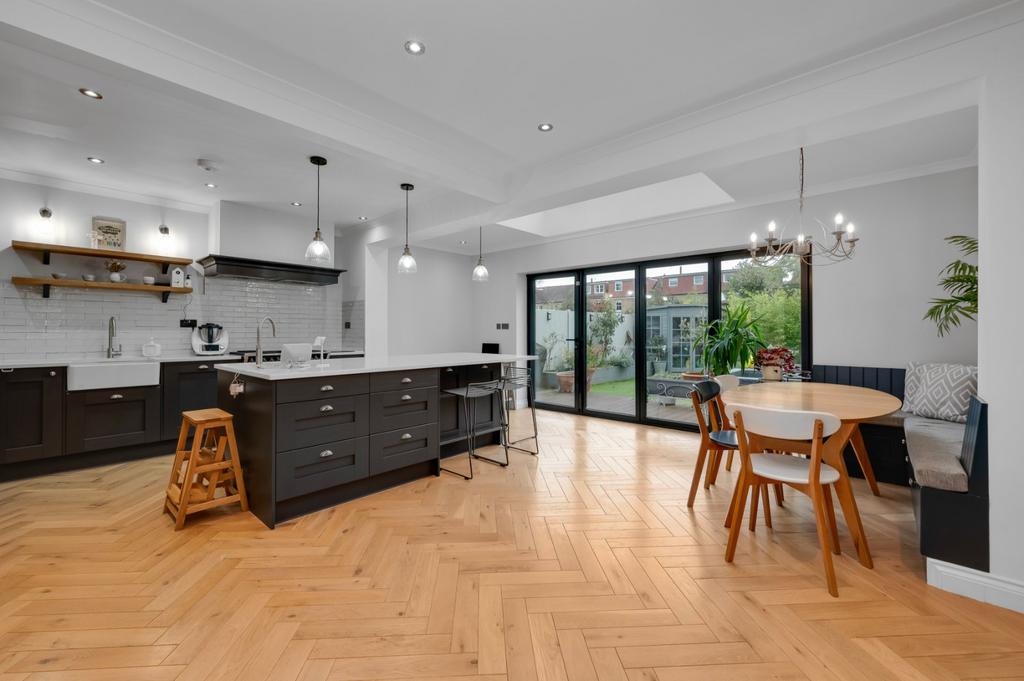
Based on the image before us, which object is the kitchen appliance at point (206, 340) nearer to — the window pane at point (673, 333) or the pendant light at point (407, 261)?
the pendant light at point (407, 261)

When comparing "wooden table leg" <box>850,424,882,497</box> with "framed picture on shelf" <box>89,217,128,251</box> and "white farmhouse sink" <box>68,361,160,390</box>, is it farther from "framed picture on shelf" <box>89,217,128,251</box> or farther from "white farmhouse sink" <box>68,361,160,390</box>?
"framed picture on shelf" <box>89,217,128,251</box>

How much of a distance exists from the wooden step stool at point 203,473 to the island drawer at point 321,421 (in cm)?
46

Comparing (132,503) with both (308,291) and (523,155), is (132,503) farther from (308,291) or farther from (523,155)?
(523,155)

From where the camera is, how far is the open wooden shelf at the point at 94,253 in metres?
3.77

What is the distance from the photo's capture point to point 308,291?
556cm

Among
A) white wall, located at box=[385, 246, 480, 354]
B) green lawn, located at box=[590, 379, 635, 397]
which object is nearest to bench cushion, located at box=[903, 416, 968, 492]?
Answer: green lawn, located at box=[590, 379, 635, 397]

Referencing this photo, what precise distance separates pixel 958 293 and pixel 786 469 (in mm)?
2538

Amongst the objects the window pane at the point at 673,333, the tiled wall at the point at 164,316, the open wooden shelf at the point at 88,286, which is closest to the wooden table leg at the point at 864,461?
the window pane at the point at 673,333

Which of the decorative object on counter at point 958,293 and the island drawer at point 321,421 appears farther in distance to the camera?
the decorative object on counter at point 958,293

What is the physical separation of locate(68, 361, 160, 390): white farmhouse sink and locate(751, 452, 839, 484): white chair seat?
484 cm

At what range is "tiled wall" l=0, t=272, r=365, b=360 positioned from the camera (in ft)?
12.8

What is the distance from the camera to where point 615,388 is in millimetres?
5773

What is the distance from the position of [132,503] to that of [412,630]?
2.52 meters

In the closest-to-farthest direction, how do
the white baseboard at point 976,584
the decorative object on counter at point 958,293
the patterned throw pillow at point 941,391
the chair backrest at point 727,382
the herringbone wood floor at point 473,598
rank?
the herringbone wood floor at point 473,598, the white baseboard at point 976,584, the decorative object on counter at point 958,293, the patterned throw pillow at point 941,391, the chair backrest at point 727,382
